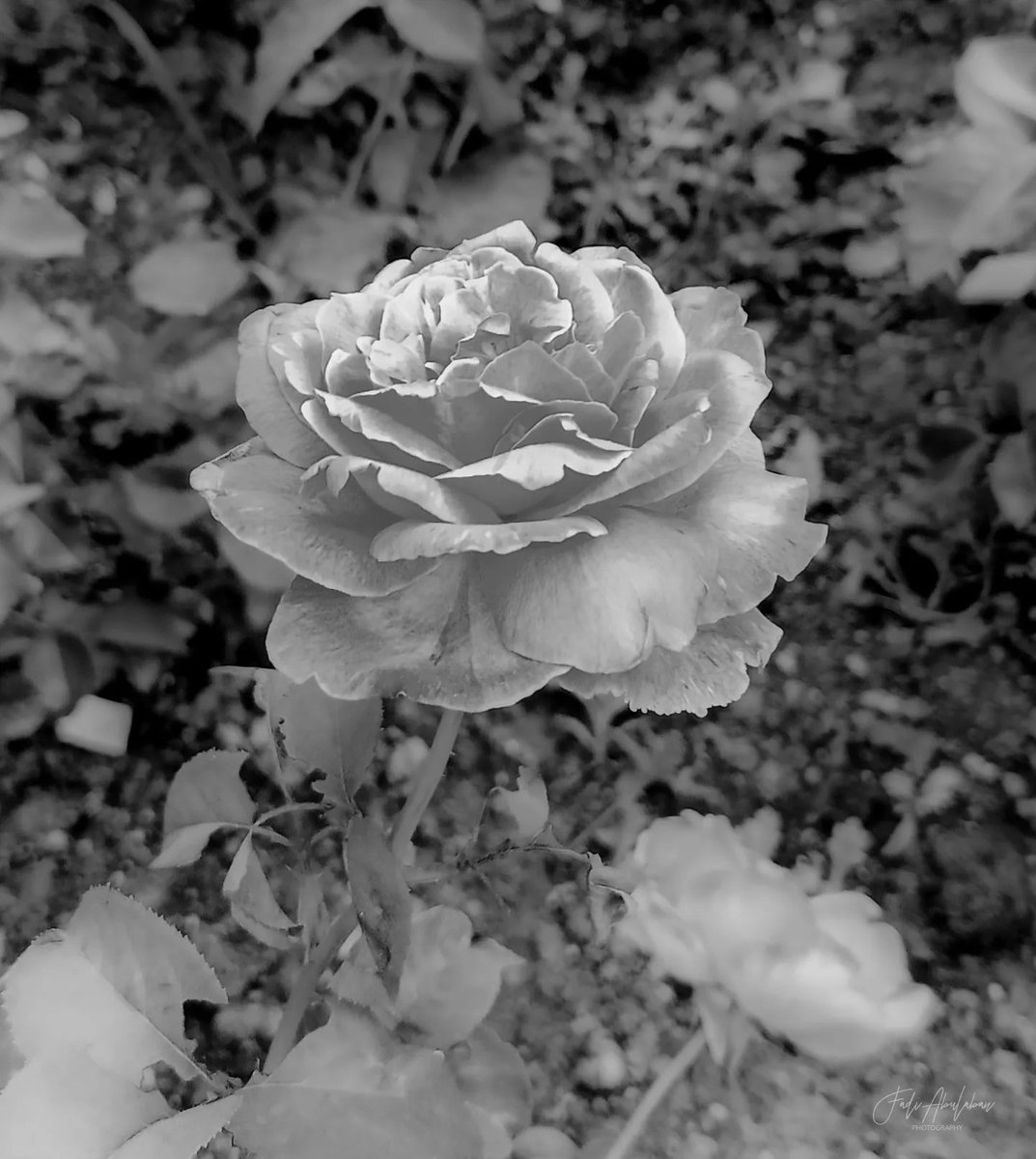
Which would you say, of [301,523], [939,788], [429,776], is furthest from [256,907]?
[939,788]

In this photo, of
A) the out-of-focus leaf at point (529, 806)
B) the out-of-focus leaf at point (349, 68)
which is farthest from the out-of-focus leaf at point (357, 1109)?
the out-of-focus leaf at point (349, 68)

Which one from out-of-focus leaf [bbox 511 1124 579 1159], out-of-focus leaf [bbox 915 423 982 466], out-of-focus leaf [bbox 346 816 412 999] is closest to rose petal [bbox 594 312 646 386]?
out-of-focus leaf [bbox 346 816 412 999]

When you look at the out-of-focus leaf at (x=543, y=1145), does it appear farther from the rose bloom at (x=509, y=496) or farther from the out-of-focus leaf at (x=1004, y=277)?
the out-of-focus leaf at (x=1004, y=277)

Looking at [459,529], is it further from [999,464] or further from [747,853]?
[999,464]

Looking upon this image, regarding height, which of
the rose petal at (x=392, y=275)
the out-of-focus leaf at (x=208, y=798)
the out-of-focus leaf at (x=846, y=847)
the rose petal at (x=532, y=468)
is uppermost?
the rose petal at (x=392, y=275)

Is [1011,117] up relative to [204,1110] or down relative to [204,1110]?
up

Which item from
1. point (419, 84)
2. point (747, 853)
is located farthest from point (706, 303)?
A: point (419, 84)
